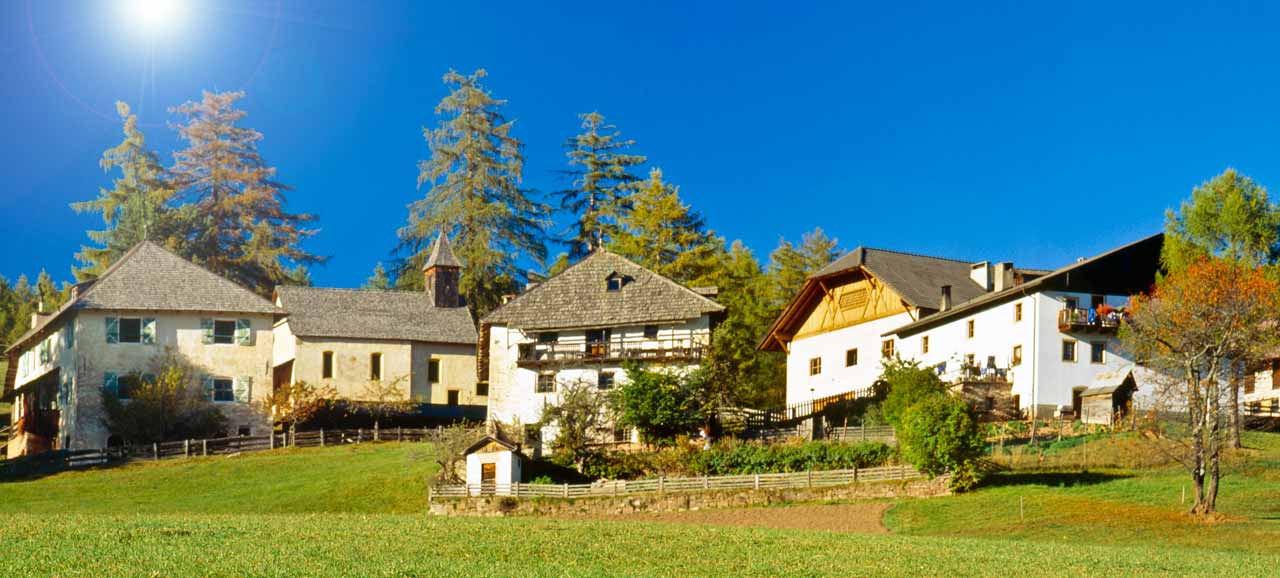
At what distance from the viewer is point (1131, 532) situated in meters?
39.7

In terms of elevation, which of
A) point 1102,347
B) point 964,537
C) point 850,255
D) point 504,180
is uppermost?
point 504,180

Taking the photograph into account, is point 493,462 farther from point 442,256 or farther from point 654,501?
point 442,256

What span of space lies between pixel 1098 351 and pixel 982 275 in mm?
9925

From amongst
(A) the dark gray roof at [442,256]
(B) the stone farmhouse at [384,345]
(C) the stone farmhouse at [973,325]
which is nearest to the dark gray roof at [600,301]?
(C) the stone farmhouse at [973,325]

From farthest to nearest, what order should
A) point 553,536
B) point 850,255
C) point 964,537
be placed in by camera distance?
1. point 850,255
2. point 964,537
3. point 553,536

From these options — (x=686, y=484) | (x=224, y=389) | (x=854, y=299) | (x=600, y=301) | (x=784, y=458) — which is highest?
(x=854, y=299)

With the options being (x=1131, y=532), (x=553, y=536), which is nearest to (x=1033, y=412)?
(x=1131, y=532)

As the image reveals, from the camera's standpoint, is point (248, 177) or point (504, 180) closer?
point (504, 180)

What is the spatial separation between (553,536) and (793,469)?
65.8 feet

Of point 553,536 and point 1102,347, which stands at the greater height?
point 1102,347

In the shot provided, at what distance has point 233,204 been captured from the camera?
320 feet

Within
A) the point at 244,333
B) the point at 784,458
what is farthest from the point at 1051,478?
the point at 244,333

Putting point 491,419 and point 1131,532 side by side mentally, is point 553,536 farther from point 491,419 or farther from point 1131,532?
point 491,419

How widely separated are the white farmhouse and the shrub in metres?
35.5
